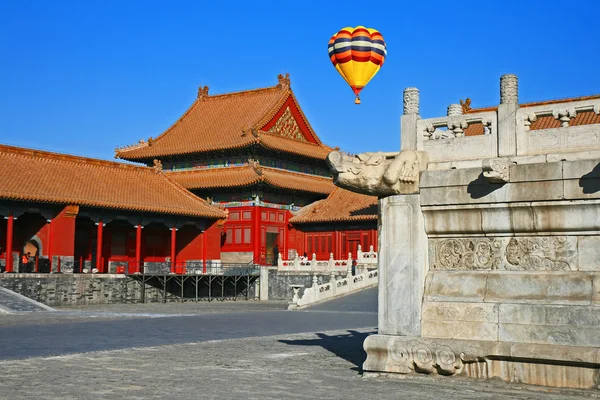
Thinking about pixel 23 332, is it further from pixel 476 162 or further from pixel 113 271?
pixel 113 271

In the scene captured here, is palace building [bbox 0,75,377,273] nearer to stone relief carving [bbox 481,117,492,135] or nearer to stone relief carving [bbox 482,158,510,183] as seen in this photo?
stone relief carving [bbox 481,117,492,135]

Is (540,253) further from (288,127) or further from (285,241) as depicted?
(288,127)

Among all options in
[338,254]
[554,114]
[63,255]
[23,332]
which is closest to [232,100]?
[338,254]

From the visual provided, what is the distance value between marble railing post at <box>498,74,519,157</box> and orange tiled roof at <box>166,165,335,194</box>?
39.0 metres

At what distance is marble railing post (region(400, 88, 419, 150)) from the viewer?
1141cm

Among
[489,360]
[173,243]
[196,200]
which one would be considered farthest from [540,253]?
[196,200]

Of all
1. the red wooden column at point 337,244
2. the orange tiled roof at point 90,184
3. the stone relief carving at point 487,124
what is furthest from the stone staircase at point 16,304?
the stone relief carving at point 487,124

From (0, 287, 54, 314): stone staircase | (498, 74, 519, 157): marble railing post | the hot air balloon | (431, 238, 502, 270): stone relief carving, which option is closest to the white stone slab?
(431, 238, 502, 270): stone relief carving

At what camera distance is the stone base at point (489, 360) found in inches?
363

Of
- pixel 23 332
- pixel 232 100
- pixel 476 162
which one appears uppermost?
pixel 232 100

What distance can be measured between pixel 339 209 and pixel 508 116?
1596 inches

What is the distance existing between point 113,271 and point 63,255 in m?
5.13

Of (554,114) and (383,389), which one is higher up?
(554,114)

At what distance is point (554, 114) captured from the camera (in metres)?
10.1
